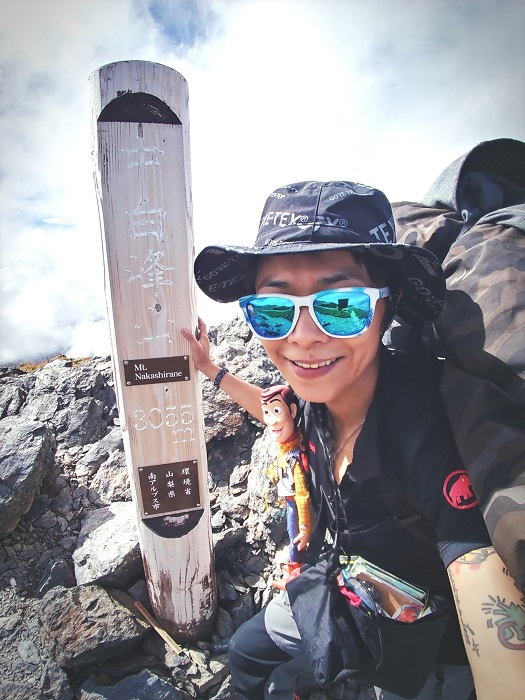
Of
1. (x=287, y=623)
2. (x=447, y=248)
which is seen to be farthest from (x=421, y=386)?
(x=287, y=623)

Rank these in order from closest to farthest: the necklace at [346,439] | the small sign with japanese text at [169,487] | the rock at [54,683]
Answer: the necklace at [346,439], the rock at [54,683], the small sign with japanese text at [169,487]

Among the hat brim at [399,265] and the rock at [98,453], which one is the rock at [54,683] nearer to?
the rock at [98,453]

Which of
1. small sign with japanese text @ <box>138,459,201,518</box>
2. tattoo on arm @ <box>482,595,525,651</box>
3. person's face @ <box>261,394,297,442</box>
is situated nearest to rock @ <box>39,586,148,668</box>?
small sign with japanese text @ <box>138,459,201,518</box>

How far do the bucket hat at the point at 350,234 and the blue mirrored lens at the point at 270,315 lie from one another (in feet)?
0.73

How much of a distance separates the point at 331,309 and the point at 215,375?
4.81 ft

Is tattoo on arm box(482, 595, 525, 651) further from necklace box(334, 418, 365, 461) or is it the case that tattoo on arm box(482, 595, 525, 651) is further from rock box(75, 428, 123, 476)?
rock box(75, 428, 123, 476)

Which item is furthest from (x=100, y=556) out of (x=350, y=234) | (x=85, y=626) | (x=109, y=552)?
(x=350, y=234)

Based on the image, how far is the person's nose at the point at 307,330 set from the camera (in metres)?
1.79

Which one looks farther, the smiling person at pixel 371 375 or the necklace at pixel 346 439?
the necklace at pixel 346 439

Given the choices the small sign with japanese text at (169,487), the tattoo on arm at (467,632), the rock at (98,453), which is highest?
the tattoo on arm at (467,632)

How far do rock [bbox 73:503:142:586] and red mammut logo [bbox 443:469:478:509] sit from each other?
2.93 metres

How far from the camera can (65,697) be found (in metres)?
2.78

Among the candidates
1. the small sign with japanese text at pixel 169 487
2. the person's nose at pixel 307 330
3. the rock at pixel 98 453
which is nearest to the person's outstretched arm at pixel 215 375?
the small sign with japanese text at pixel 169 487

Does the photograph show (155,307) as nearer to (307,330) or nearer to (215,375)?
(215,375)
